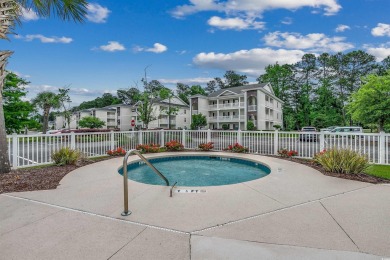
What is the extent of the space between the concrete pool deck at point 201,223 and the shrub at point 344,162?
3.76 ft

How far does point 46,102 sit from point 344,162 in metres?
31.7

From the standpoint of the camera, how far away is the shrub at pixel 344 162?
19.7 ft

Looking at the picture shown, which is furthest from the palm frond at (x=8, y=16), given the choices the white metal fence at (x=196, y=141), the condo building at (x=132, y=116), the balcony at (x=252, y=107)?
the condo building at (x=132, y=116)

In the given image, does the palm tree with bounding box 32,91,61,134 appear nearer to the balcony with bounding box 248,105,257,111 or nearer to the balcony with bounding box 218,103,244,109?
the balcony with bounding box 218,103,244,109

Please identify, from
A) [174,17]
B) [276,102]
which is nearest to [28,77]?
[174,17]

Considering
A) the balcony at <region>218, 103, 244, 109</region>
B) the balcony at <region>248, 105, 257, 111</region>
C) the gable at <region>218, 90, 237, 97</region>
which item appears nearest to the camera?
the balcony at <region>248, 105, 257, 111</region>

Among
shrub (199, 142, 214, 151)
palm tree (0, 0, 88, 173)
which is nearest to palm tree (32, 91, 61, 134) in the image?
palm tree (0, 0, 88, 173)

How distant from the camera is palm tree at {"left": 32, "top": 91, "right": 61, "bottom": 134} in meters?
26.7

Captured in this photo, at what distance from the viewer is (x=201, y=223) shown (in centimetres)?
306

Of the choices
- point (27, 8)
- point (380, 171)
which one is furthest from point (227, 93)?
point (27, 8)

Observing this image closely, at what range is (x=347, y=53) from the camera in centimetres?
3734

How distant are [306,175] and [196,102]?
32835mm

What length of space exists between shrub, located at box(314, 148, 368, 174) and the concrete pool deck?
1.15 m

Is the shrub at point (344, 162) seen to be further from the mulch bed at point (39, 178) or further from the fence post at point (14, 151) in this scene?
the fence post at point (14, 151)
